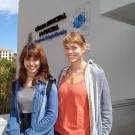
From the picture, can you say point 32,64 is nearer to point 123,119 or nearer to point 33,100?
point 33,100

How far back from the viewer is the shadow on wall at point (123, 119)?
486cm

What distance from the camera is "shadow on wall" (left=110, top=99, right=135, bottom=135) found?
15.9ft

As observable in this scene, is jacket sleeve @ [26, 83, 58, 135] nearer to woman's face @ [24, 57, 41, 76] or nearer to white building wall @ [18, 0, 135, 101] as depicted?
→ woman's face @ [24, 57, 41, 76]

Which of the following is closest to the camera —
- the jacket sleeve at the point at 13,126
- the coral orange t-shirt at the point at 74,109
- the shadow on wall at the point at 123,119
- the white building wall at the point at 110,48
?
the coral orange t-shirt at the point at 74,109

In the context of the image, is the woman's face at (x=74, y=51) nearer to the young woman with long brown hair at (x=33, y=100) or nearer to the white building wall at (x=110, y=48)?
the young woman with long brown hair at (x=33, y=100)

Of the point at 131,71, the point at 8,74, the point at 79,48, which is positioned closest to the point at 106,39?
the point at 131,71

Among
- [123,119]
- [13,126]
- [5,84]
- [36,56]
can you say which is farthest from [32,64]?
[5,84]

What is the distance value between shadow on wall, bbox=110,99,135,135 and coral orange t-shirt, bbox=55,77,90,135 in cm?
271

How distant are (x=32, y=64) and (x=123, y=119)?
10.5 ft

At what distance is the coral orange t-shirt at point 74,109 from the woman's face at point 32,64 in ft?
1.00

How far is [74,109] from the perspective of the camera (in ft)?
7.28

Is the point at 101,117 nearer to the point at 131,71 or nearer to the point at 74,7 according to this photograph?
the point at 131,71

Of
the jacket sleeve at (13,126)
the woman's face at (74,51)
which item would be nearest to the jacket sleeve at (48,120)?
the jacket sleeve at (13,126)

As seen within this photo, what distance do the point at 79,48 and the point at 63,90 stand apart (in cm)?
38
